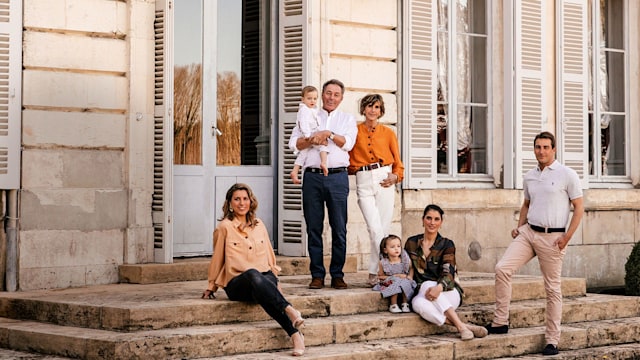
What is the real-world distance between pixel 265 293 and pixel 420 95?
4.45 meters

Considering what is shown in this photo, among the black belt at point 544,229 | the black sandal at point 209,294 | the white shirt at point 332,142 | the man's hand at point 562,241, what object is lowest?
the black sandal at point 209,294

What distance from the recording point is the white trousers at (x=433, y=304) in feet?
27.3

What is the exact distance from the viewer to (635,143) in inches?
530

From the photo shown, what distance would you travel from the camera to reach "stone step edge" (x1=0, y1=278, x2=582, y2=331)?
737 cm

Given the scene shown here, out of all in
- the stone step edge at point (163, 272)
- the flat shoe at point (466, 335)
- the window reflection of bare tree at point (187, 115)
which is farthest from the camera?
the window reflection of bare tree at point (187, 115)

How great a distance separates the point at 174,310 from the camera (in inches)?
295

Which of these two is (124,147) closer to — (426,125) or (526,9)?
(426,125)

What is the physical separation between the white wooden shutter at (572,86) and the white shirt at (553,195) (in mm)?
4287

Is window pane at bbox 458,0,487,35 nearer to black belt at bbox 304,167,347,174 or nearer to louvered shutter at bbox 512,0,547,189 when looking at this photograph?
louvered shutter at bbox 512,0,547,189

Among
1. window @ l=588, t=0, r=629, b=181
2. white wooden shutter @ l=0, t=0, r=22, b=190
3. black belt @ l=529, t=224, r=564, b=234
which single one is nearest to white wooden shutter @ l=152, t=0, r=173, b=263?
white wooden shutter @ l=0, t=0, r=22, b=190

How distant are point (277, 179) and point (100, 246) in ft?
6.69

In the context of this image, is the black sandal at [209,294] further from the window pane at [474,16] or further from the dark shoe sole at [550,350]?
the window pane at [474,16]

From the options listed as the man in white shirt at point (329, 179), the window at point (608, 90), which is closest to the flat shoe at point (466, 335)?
the man in white shirt at point (329, 179)

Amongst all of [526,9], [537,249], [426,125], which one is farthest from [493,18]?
[537,249]
